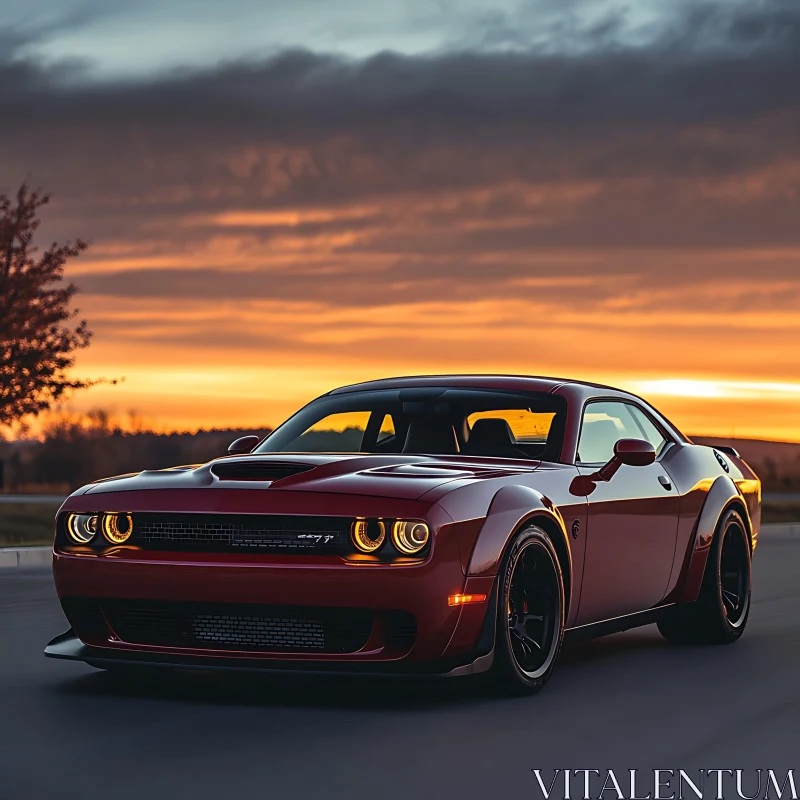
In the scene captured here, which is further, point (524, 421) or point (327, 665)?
point (524, 421)

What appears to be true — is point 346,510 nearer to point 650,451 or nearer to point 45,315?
point 650,451

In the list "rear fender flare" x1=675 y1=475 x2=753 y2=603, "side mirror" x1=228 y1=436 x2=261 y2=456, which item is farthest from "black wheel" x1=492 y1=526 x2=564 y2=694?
"side mirror" x1=228 y1=436 x2=261 y2=456

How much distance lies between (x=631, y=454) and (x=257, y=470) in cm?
208

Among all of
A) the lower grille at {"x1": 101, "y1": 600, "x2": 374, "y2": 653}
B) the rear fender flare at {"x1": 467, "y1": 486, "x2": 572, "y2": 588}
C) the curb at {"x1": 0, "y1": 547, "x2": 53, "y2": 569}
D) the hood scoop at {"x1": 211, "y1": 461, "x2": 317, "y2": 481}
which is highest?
the hood scoop at {"x1": 211, "y1": 461, "x2": 317, "y2": 481}

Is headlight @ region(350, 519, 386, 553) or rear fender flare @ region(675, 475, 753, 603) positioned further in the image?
rear fender flare @ region(675, 475, 753, 603)

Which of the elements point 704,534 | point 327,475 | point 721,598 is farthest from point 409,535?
point 721,598

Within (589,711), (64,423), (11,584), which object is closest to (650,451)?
(589,711)

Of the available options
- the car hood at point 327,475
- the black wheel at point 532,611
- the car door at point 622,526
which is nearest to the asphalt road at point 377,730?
the black wheel at point 532,611

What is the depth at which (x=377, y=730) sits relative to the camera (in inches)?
272

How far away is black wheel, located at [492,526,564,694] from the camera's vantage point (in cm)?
769

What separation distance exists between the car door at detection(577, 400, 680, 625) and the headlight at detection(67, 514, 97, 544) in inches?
92.8

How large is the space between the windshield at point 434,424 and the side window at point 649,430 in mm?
1067

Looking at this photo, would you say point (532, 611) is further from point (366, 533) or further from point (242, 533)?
point (242, 533)

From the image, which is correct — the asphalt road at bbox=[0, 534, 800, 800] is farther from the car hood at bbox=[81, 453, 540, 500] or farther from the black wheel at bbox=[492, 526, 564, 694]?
the car hood at bbox=[81, 453, 540, 500]
